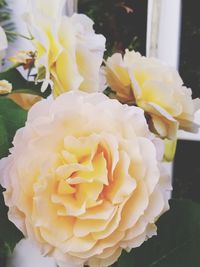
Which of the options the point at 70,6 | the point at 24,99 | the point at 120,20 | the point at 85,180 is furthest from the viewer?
the point at 120,20

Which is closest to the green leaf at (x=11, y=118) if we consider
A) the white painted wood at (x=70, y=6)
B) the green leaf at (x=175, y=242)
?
the green leaf at (x=175, y=242)

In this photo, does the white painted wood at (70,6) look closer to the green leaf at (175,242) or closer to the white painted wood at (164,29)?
the white painted wood at (164,29)

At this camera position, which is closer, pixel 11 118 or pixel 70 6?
Result: pixel 11 118

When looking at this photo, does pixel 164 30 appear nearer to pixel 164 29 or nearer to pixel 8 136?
pixel 164 29

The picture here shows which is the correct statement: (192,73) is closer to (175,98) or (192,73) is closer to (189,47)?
(189,47)

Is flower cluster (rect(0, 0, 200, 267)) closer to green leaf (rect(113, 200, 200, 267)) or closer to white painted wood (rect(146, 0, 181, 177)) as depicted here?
green leaf (rect(113, 200, 200, 267))

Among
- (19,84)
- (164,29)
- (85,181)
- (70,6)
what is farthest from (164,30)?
(85,181)
